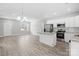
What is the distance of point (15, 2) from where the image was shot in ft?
5.63

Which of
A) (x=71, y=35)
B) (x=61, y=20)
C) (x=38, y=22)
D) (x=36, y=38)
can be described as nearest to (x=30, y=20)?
(x=38, y=22)

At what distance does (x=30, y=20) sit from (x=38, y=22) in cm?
20

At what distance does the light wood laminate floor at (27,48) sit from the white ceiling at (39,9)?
1.84ft

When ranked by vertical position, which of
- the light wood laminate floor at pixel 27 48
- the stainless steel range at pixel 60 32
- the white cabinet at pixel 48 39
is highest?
the stainless steel range at pixel 60 32

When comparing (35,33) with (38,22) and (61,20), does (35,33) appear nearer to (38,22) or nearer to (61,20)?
(38,22)

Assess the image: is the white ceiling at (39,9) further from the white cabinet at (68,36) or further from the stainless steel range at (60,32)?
the white cabinet at (68,36)

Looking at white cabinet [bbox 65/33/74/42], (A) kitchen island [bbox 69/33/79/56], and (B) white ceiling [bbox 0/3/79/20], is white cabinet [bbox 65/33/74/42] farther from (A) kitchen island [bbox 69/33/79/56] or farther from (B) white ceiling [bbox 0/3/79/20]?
(B) white ceiling [bbox 0/3/79/20]

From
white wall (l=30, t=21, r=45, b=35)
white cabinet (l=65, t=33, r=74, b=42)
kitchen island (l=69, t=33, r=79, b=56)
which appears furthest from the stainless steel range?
white wall (l=30, t=21, r=45, b=35)

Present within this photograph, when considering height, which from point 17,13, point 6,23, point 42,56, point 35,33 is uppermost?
point 17,13

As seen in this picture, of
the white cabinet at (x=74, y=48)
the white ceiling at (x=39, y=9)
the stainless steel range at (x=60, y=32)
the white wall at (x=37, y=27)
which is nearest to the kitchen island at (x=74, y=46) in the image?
the white cabinet at (x=74, y=48)

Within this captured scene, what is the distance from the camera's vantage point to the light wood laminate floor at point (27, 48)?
1799mm

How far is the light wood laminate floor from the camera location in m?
1.80

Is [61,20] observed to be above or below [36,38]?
above

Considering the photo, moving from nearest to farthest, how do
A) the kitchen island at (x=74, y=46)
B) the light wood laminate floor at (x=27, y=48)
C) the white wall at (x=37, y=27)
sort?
1. the kitchen island at (x=74, y=46)
2. the light wood laminate floor at (x=27, y=48)
3. the white wall at (x=37, y=27)
